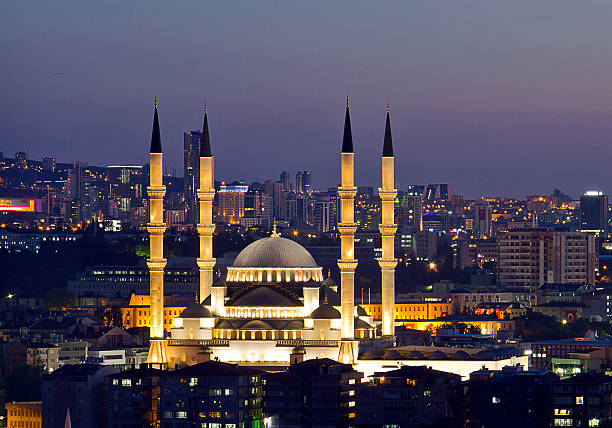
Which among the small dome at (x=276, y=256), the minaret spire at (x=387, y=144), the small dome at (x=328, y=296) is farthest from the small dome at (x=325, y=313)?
the minaret spire at (x=387, y=144)

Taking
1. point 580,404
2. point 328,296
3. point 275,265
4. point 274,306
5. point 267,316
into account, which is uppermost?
point 275,265

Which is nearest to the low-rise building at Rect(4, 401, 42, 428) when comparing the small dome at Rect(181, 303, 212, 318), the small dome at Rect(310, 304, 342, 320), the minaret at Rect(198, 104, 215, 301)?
the small dome at Rect(181, 303, 212, 318)

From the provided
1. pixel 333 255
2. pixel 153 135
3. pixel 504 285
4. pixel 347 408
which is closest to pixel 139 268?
pixel 333 255

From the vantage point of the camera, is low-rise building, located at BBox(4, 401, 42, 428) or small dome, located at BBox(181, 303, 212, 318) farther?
small dome, located at BBox(181, 303, 212, 318)

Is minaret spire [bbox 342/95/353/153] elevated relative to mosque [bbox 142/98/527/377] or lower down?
elevated

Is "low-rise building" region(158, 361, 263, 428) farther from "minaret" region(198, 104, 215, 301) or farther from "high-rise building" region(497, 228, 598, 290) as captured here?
"high-rise building" region(497, 228, 598, 290)

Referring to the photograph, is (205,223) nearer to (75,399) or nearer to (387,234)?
(387,234)

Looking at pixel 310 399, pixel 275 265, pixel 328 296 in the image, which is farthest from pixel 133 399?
pixel 328 296

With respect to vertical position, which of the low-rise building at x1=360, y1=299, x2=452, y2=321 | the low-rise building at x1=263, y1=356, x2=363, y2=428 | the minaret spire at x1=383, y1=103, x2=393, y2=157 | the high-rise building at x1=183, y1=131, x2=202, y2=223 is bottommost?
the low-rise building at x1=263, y1=356, x2=363, y2=428
